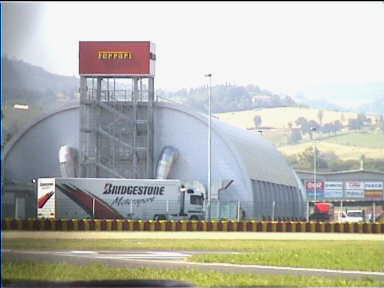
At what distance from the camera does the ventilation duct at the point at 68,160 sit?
22356 millimetres

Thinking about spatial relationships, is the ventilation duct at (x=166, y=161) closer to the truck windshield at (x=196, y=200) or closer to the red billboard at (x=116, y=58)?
the truck windshield at (x=196, y=200)

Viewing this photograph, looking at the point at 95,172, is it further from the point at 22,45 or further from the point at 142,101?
the point at 22,45

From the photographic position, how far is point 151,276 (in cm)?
1773

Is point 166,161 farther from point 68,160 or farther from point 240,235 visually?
point 68,160

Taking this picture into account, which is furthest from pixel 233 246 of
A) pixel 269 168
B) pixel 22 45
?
pixel 269 168

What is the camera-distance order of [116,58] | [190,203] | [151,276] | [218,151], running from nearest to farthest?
[151,276] → [116,58] → [218,151] → [190,203]

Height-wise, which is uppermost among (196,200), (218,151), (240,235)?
(218,151)

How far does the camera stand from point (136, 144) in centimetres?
3128

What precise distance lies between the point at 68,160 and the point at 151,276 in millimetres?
7920

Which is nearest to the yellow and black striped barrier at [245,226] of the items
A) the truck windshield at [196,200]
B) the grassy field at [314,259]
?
the truck windshield at [196,200]

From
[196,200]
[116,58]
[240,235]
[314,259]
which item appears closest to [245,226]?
[240,235]

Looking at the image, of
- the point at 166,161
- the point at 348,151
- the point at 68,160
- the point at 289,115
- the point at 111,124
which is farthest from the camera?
the point at 166,161

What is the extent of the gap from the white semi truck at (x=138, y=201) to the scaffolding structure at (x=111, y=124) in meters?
5.86

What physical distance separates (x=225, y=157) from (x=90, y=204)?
940cm
